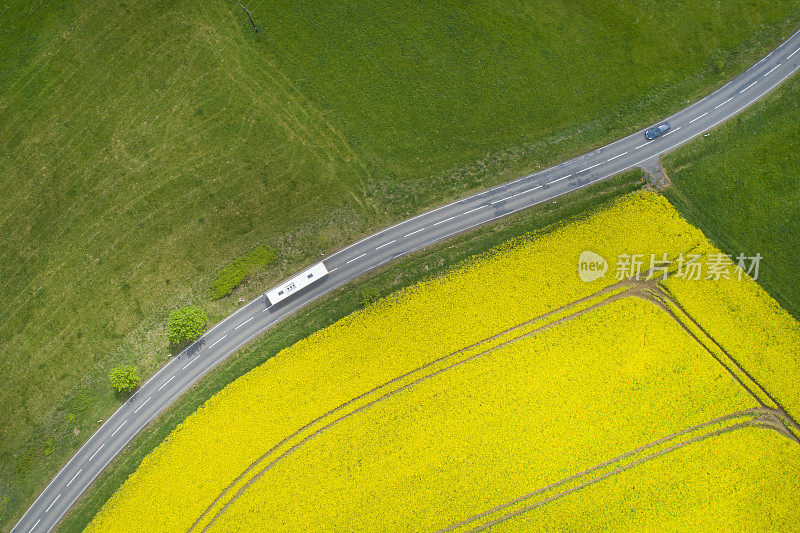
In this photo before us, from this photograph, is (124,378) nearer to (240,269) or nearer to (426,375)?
(240,269)

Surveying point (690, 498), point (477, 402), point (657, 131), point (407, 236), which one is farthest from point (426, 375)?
point (657, 131)

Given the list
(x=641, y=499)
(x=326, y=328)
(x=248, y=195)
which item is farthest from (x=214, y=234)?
(x=641, y=499)

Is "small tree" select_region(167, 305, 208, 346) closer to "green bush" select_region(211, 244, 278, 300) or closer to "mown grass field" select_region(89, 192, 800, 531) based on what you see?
"green bush" select_region(211, 244, 278, 300)

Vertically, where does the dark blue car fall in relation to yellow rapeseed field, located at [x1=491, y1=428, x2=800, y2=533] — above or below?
above

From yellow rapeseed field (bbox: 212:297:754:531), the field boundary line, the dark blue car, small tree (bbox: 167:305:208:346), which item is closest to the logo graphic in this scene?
the field boundary line

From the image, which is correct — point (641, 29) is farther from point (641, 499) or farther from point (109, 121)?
point (109, 121)

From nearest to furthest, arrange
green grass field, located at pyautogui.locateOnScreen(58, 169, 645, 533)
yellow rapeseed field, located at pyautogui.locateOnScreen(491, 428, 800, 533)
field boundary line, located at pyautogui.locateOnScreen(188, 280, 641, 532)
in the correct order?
yellow rapeseed field, located at pyautogui.locateOnScreen(491, 428, 800, 533) → field boundary line, located at pyautogui.locateOnScreen(188, 280, 641, 532) → green grass field, located at pyautogui.locateOnScreen(58, 169, 645, 533)
